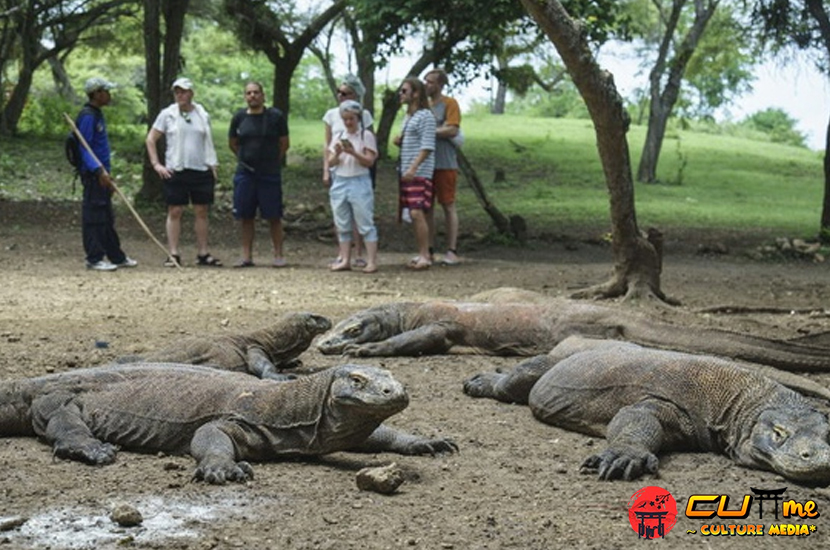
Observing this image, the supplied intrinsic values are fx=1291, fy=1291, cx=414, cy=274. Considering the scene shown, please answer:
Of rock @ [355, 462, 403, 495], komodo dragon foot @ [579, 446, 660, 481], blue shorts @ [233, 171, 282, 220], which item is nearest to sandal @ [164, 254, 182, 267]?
blue shorts @ [233, 171, 282, 220]

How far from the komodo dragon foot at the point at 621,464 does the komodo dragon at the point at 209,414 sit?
0.58 metres

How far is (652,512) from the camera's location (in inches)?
157

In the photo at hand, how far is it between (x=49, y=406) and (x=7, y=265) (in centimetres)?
698

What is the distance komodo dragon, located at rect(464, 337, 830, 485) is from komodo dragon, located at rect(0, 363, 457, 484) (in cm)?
70

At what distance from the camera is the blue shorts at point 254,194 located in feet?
38.6

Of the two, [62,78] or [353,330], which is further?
[62,78]

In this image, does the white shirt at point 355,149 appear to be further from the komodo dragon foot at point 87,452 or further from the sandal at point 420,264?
the komodo dragon foot at point 87,452

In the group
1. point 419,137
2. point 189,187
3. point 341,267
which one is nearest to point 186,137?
point 189,187

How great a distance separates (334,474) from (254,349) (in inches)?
80.3

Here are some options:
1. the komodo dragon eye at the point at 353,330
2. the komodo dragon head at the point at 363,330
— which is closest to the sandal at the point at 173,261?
the komodo dragon head at the point at 363,330

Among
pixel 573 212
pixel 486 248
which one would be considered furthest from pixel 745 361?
pixel 573 212

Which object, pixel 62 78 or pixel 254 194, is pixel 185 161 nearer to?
pixel 254 194

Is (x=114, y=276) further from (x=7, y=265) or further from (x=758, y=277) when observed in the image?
(x=758, y=277)

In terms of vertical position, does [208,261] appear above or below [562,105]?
below
